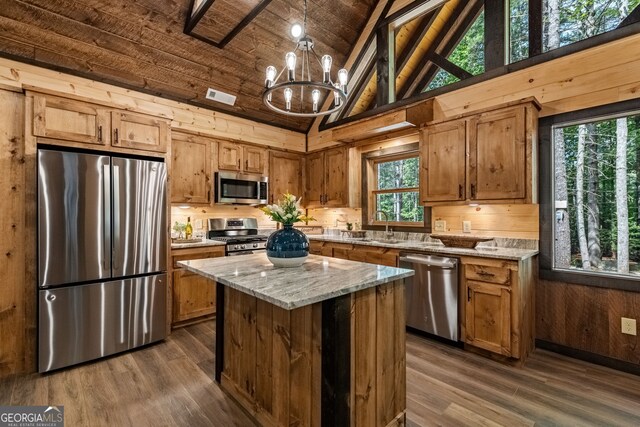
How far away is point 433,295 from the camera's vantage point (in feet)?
10.3

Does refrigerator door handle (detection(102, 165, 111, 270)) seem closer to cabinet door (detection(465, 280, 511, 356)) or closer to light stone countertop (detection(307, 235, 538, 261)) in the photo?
light stone countertop (detection(307, 235, 538, 261))

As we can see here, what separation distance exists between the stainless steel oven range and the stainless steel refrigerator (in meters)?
1.00

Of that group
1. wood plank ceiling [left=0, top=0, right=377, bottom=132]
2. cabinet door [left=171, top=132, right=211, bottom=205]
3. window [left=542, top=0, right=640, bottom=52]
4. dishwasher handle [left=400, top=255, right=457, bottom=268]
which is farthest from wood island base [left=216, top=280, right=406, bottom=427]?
wood plank ceiling [left=0, top=0, right=377, bottom=132]

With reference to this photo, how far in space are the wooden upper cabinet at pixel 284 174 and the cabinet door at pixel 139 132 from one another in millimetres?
1936

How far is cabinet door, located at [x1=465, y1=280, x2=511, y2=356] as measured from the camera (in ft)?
8.75

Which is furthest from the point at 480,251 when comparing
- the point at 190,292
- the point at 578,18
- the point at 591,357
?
the point at 190,292

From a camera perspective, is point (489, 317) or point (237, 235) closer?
point (489, 317)

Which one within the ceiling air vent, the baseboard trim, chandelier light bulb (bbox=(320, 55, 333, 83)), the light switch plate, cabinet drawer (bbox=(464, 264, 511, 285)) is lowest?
the baseboard trim

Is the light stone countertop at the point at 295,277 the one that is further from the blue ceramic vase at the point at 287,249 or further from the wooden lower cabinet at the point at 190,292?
the wooden lower cabinet at the point at 190,292

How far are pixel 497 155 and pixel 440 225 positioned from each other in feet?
3.62

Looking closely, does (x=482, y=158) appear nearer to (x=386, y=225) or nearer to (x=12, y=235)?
(x=386, y=225)

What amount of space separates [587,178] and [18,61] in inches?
218

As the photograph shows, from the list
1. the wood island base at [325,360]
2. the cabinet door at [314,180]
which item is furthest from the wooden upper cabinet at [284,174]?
the wood island base at [325,360]

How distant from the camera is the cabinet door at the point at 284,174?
16.3 feet
